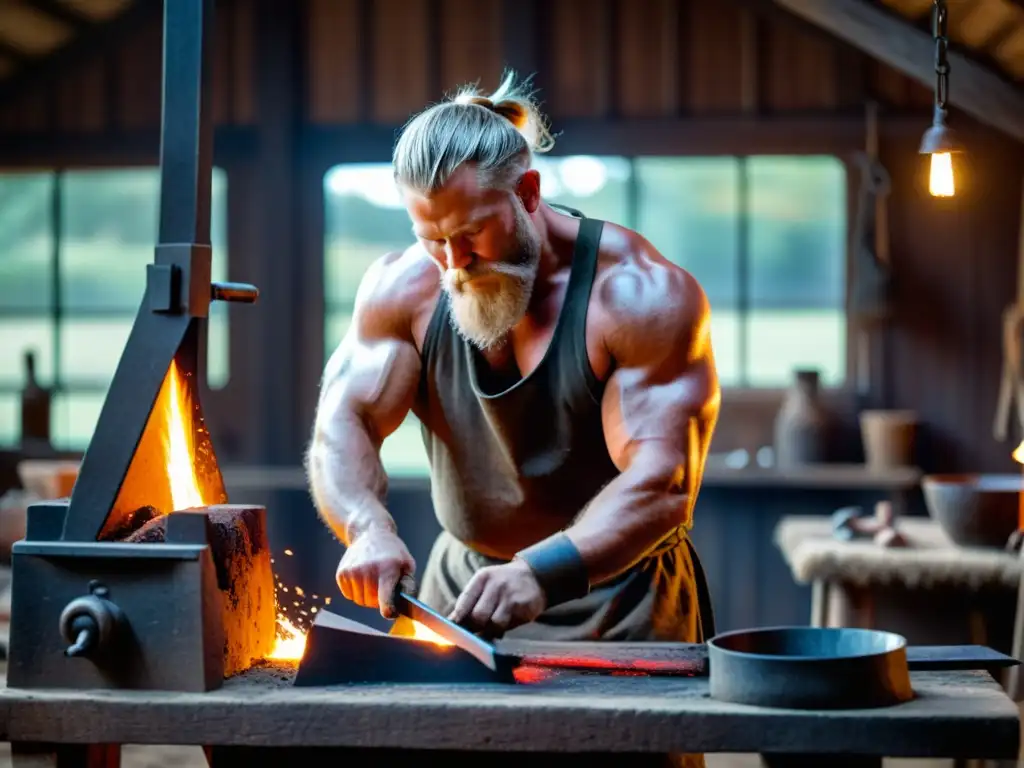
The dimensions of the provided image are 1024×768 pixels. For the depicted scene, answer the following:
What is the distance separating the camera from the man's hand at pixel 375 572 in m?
2.48

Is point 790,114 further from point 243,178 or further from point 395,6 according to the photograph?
point 243,178

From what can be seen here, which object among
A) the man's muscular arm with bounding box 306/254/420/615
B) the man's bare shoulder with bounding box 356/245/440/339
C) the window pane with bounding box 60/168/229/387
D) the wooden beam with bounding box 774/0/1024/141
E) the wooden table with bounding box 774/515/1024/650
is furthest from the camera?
the window pane with bounding box 60/168/229/387

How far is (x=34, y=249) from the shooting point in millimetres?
7457

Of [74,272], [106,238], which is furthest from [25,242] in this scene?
[106,238]

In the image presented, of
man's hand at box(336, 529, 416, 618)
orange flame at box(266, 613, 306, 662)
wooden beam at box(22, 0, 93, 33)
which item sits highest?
wooden beam at box(22, 0, 93, 33)

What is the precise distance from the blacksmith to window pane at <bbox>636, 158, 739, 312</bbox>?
3.93 meters

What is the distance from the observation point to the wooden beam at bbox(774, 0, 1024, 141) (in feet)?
18.7

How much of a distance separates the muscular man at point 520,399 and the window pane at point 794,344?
12.6 feet

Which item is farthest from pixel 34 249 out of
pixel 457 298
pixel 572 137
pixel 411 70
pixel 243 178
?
pixel 457 298

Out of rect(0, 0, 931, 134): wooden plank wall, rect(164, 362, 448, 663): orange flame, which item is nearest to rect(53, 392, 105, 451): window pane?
rect(0, 0, 931, 134): wooden plank wall

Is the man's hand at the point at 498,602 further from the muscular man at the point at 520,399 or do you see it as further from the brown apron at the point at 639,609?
the brown apron at the point at 639,609

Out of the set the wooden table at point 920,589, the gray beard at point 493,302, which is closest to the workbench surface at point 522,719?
the gray beard at point 493,302

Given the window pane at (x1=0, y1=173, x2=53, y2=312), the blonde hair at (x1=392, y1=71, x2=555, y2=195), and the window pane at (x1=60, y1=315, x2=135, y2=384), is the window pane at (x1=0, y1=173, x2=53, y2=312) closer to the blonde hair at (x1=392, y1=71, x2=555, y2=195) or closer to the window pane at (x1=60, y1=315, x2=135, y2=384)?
the window pane at (x1=60, y1=315, x2=135, y2=384)

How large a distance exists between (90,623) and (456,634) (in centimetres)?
58
